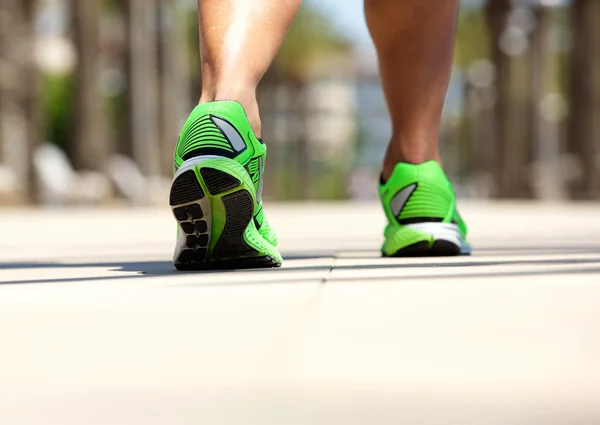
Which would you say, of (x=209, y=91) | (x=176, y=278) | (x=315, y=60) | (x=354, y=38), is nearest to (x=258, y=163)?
(x=209, y=91)

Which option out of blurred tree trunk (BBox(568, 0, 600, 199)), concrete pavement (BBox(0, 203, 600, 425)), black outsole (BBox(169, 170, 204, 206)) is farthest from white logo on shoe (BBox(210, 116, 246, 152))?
blurred tree trunk (BBox(568, 0, 600, 199))

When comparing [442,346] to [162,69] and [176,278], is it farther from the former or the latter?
[162,69]

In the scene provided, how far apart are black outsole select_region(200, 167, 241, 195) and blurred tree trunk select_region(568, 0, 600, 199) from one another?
1652cm

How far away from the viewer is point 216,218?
2.03 metres

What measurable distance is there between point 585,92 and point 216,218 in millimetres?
17370

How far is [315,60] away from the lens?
119 feet

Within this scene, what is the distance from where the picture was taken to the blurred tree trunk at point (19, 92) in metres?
13.6

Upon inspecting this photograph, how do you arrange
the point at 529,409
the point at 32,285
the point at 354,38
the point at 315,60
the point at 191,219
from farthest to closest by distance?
the point at 354,38, the point at 315,60, the point at 191,219, the point at 32,285, the point at 529,409

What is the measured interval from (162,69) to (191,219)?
25.0 m

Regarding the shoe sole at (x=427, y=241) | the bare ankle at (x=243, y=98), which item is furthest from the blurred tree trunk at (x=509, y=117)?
the bare ankle at (x=243, y=98)

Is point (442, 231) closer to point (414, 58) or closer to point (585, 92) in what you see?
point (414, 58)

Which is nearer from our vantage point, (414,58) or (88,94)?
(414,58)

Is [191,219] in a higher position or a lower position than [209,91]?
lower

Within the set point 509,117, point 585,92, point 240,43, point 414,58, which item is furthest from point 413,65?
point 509,117
